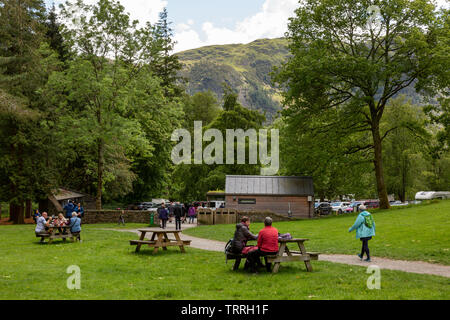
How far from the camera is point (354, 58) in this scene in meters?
33.6

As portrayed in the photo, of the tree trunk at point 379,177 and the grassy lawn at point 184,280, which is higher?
the tree trunk at point 379,177

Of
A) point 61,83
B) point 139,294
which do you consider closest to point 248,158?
point 61,83

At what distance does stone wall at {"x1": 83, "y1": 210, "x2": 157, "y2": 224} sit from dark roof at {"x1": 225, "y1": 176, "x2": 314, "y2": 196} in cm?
898

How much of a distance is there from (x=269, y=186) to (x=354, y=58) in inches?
558

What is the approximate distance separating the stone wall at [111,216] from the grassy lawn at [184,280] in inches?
772

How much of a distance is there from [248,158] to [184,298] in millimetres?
42581

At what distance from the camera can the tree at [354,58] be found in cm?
3384

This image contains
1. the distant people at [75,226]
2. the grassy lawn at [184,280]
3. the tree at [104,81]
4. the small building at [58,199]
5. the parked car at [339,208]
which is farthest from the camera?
the parked car at [339,208]

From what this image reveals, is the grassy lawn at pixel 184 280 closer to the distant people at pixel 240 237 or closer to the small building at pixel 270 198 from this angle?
the distant people at pixel 240 237

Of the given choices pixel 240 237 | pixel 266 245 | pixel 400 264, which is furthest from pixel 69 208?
pixel 400 264

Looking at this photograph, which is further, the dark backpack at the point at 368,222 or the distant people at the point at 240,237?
the dark backpack at the point at 368,222

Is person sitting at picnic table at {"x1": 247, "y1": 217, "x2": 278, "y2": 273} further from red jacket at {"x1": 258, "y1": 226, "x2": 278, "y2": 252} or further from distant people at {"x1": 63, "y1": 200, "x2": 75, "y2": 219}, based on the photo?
distant people at {"x1": 63, "y1": 200, "x2": 75, "y2": 219}

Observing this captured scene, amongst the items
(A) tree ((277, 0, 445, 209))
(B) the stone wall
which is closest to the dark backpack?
(A) tree ((277, 0, 445, 209))

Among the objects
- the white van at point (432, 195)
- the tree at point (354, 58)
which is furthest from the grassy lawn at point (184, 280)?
the white van at point (432, 195)
